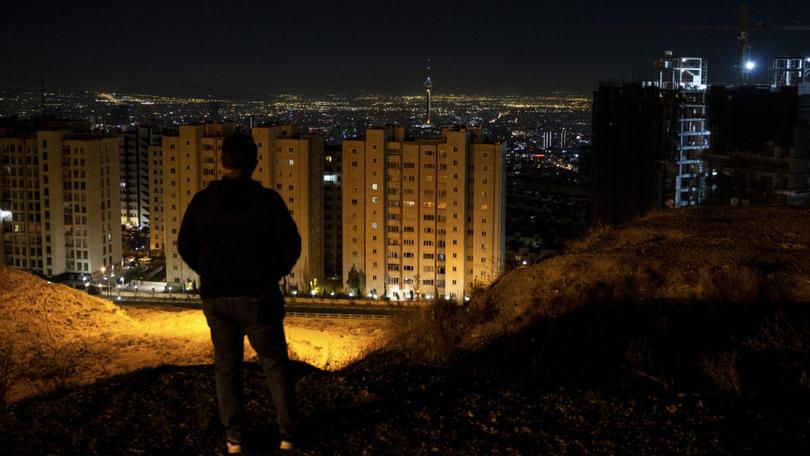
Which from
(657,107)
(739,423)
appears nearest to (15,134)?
(657,107)

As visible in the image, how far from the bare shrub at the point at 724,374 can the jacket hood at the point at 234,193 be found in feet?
9.18

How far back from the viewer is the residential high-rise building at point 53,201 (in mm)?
40000

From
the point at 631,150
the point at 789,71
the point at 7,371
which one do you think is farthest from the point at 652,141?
the point at 7,371

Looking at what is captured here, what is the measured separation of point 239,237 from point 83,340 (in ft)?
29.1

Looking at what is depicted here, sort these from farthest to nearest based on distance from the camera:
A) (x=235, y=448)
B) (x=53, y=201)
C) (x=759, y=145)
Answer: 1. (x=53, y=201)
2. (x=759, y=145)
3. (x=235, y=448)

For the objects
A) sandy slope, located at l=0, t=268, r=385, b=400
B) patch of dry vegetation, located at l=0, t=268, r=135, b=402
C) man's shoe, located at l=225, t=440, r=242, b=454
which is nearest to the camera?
man's shoe, located at l=225, t=440, r=242, b=454

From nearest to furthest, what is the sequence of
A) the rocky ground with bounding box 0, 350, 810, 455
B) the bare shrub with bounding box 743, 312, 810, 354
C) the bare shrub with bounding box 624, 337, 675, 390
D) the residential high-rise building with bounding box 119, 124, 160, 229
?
the rocky ground with bounding box 0, 350, 810, 455, the bare shrub with bounding box 624, 337, 675, 390, the bare shrub with bounding box 743, 312, 810, 354, the residential high-rise building with bounding box 119, 124, 160, 229

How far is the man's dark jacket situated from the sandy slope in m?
4.34

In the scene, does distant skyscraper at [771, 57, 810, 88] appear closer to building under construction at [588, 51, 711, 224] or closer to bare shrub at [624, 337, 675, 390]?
building under construction at [588, 51, 711, 224]

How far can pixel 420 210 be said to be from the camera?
3809 centimetres

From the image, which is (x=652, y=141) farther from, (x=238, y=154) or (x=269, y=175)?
(x=238, y=154)

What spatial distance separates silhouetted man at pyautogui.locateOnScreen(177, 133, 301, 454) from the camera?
12.0 ft

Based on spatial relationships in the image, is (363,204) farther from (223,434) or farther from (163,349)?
(223,434)

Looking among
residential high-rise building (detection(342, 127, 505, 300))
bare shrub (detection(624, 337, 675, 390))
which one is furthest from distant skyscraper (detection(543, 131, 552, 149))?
bare shrub (detection(624, 337, 675, 390))
